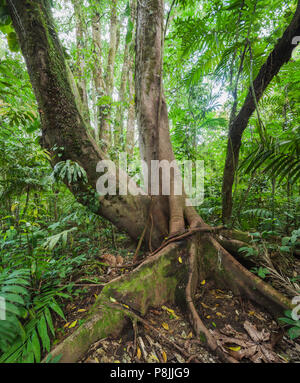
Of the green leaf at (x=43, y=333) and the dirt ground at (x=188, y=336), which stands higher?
the green leaf at (x=43, y=333)

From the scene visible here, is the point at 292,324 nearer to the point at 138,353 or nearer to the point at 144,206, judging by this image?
the point at 138,353

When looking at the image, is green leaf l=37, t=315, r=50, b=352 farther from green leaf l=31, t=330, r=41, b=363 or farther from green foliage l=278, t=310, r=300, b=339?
green foliage l=278, t=310, r=300, b=339

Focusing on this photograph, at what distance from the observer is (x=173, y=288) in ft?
5.90

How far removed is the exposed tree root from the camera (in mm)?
1264

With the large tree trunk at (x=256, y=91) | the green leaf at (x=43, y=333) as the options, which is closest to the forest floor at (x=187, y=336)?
the green leaf at (x=43, y=333)

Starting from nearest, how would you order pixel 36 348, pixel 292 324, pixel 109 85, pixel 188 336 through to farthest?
1. pixel 36 348
2. pixel 292 324
3. pixel 188 336
4. pixel 109 85

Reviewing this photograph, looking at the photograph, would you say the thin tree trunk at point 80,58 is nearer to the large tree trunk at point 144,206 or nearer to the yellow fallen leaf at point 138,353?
the large tree trunk at point 144,206

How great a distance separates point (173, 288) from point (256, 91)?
2.46m

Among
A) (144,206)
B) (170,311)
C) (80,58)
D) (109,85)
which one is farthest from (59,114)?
(109,85)

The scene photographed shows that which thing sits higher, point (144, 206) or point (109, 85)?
point (109, 85)

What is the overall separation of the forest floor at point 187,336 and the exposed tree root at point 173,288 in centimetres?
7

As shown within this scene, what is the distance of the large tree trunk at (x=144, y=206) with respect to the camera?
1.53 meters
